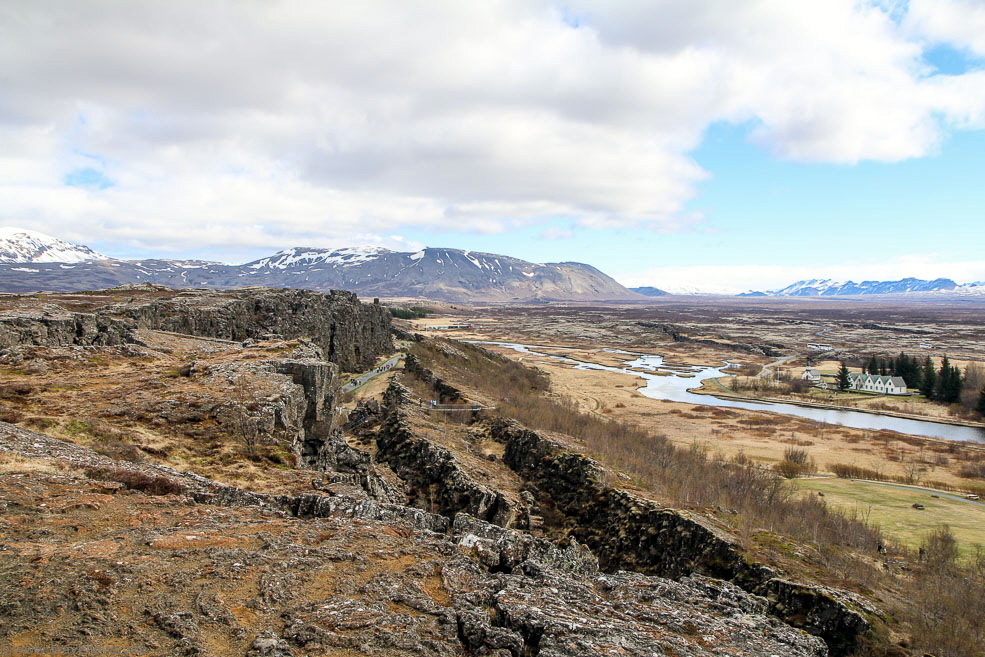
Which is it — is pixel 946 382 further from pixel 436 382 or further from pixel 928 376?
pixel 436 382

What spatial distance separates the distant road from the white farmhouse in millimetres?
96002

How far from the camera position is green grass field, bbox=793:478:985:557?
33.4 meters

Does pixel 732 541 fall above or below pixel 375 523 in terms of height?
below

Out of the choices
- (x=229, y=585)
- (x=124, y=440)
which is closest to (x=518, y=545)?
(x=229, y=585)

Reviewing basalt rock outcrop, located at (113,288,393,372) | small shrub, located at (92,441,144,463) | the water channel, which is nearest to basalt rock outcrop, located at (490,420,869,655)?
small shrub, located at (92,441,144,463)

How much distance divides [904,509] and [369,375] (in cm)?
5996

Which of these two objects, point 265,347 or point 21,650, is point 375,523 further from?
point 265,347

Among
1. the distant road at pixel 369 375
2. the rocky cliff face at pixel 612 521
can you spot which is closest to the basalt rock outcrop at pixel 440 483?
the rocky cliff face at pixel 612 521

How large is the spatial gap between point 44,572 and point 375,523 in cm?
706

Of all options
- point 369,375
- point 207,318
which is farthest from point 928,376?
point 207,318

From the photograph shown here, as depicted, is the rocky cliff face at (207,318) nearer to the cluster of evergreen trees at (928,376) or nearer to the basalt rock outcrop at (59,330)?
the basalt rock outcrop at (59,330)

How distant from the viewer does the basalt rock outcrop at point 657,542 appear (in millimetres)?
16297

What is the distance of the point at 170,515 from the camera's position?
1247cm

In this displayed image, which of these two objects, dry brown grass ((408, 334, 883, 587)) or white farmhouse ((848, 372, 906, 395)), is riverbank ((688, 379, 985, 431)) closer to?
white farmhouse ((848, 372, 906, 395))
